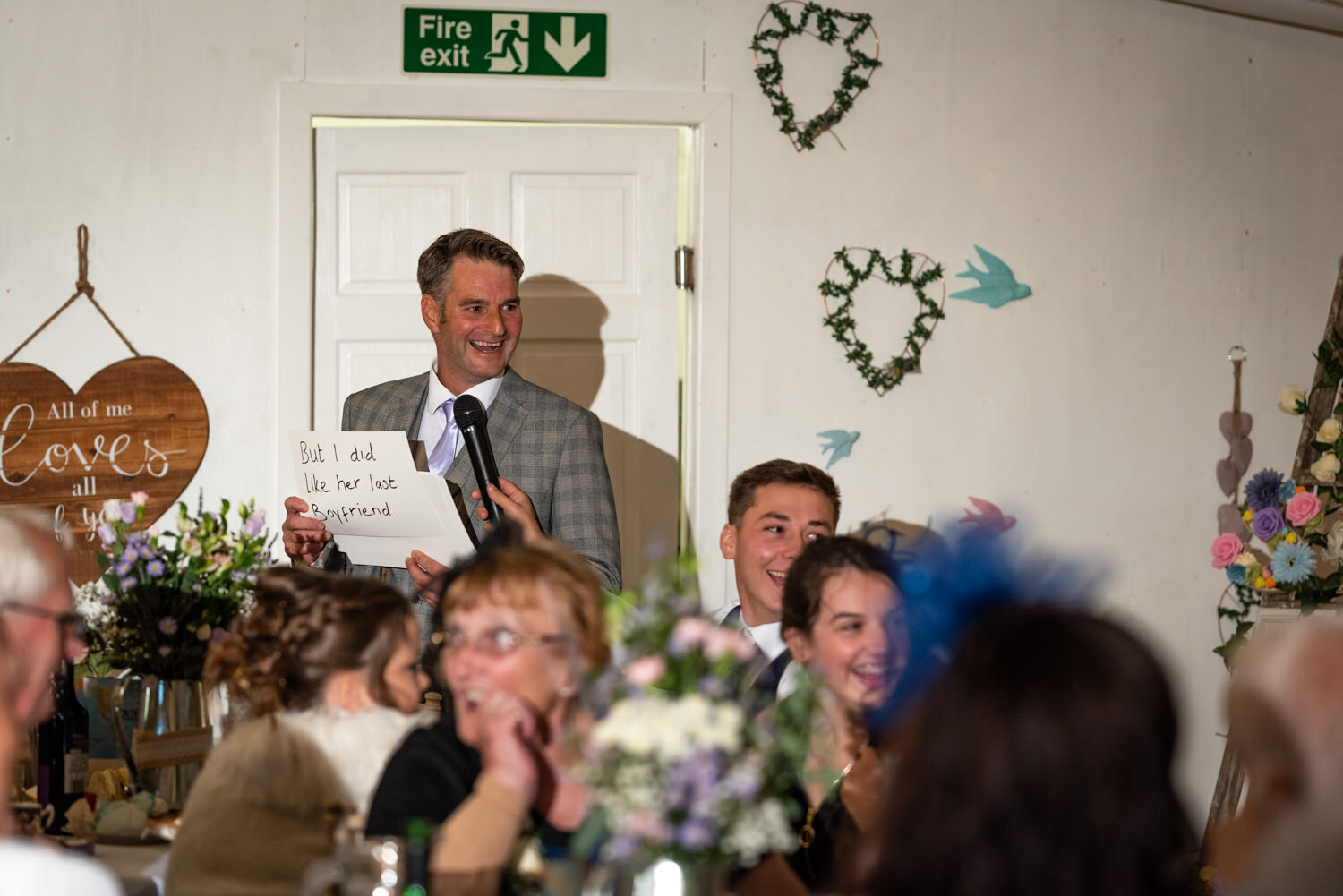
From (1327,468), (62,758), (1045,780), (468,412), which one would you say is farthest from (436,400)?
(1327,468)

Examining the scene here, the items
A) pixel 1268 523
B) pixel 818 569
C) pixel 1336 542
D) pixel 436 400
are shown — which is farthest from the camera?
pixel 1268 523

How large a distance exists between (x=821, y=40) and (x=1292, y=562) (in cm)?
202

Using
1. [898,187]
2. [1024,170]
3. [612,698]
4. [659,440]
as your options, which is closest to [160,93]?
[659,440]

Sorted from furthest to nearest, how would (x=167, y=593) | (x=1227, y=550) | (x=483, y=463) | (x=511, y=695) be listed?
(x=1227, y=550)
(x=483, y=463)
(x=167, y=593)
(x=511, y=695)

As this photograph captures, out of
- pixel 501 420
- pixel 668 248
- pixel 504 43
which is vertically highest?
pixel 504 43

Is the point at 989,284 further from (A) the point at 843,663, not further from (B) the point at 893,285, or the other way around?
(A) the point at 843,663

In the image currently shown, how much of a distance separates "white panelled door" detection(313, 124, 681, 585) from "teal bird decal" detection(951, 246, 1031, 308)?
0.92 metres

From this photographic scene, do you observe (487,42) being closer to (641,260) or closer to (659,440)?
(641,260)

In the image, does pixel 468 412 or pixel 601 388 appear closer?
pixel 468 412

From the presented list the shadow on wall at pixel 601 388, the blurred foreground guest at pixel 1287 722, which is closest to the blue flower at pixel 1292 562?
the shadow on wall at pixel 601 388

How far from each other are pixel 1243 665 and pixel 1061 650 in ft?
1.05

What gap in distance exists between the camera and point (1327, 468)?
12.5ft

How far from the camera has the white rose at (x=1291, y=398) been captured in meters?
3.92

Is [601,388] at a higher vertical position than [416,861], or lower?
Result: higher
